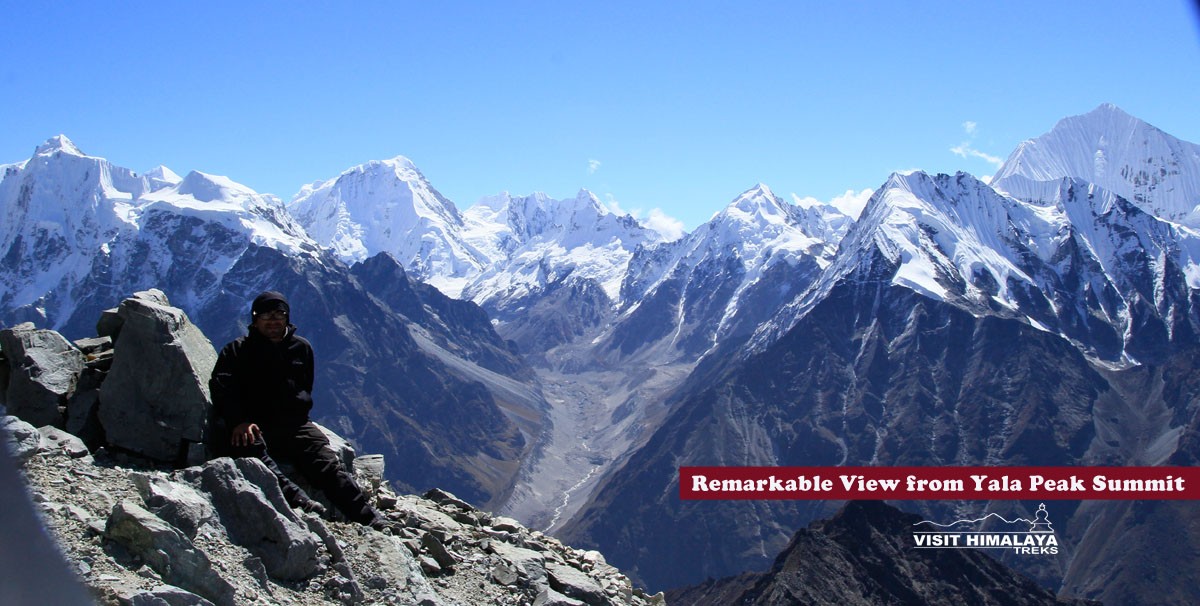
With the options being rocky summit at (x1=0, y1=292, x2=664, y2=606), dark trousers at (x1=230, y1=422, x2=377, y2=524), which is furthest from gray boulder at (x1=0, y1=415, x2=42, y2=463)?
dark trousers at (x1=230, y1=422, x2=377, y2=524)

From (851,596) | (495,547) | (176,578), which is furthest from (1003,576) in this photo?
(176,578)

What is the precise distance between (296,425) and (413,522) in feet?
12.8

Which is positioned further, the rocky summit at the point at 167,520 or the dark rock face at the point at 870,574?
the dark rock face at the point at 870,574

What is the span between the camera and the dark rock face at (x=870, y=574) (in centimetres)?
12056

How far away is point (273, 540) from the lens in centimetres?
1608

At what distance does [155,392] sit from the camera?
60.0 ft

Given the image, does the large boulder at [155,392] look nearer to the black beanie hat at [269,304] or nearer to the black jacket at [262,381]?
the black jacket at [262,381]

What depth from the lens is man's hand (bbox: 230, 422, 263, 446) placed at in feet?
57.3

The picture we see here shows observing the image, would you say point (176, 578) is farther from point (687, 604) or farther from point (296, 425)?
point (687, 604)

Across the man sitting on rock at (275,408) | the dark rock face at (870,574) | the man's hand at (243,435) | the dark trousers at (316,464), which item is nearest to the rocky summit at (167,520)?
the dark trousers at (316,464)

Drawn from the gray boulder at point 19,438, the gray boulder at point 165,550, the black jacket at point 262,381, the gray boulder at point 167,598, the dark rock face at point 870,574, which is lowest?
the gray boulder at point 167,598

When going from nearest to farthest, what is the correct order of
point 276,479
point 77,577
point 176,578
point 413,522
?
point 77,577 < point 176,578 < point 276,479 < point 413,522

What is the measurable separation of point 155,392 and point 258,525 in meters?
3.89

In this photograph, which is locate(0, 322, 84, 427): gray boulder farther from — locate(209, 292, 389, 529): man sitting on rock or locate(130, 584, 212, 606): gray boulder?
locate(130, 584, 212, 606): gray boulder
